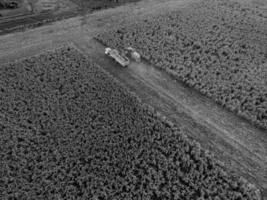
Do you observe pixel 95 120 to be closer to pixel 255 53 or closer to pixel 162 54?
pixel 162 54

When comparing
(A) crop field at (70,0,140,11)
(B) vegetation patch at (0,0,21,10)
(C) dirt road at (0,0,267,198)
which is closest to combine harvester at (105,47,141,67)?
(C) dirt road at (0,0,267,198)

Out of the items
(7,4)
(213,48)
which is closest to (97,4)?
(7,4)

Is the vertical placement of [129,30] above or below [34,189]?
above

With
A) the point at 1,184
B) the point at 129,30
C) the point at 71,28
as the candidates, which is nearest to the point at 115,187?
the point at 1,184

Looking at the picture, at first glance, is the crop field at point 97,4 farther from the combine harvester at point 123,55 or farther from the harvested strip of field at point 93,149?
the harvested strip of field at point 93,149

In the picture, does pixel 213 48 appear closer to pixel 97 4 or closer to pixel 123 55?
pixel 123 55

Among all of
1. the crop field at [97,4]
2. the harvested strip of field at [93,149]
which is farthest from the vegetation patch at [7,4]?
the harvested strip of field at [93,149]
